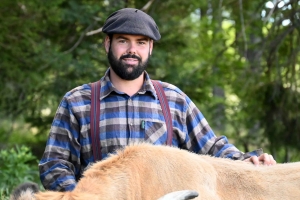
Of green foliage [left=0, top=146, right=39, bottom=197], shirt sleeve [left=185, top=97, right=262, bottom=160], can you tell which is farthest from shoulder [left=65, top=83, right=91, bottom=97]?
green foliage [left=0, top=146, right=39, bottom=197]

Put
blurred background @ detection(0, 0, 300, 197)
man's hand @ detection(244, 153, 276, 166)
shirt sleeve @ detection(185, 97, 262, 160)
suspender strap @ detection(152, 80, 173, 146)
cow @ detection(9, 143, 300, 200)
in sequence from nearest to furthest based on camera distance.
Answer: cow @ detection(9, 143, 300, 200), man's hand @ detection(244, 153, 276, 166), suspender strap @ detection(152, 80, 173, 146), shirt sleeve @ detection(185, 97, 262, 160), blurred background @ detection(0, 0, 300, 197)

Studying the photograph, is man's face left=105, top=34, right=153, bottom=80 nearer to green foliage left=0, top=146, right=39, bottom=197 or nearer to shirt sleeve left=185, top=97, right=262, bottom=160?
shirt sleeve left=185, top=97, right=262, bottom=160

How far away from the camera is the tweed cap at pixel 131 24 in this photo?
192 inches

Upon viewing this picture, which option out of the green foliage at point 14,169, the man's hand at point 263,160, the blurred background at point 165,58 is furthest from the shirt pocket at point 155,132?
the blurred background at point 165,58

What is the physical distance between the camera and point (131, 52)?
16.4ft

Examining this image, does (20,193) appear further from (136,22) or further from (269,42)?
(269,42)

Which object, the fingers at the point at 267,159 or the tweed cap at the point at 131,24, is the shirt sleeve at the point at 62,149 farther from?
the fingers at the point at 267,159

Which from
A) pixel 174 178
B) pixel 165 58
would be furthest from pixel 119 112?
pixel 165 58

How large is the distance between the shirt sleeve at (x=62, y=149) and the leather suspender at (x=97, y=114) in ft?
0.48

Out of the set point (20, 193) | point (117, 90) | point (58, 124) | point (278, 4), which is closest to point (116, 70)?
point (117, 90)

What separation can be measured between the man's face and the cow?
78cm

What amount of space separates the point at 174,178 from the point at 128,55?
1.16 metres

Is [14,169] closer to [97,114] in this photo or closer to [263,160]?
[97,114]

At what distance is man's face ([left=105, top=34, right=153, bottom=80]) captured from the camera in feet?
16.4
